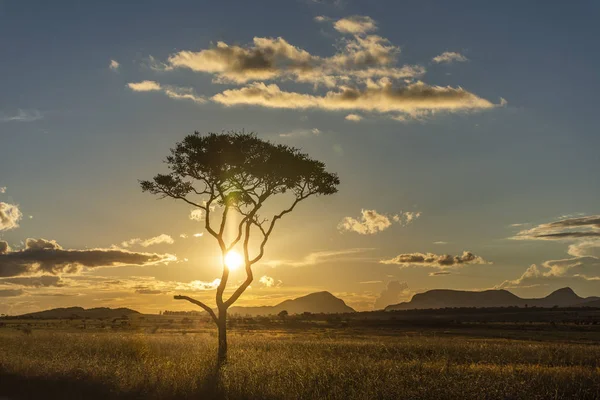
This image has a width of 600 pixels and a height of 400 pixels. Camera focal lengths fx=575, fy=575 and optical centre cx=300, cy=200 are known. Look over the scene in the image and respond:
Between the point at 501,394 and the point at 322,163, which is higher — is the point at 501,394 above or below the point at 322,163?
below

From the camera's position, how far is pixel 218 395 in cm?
1700

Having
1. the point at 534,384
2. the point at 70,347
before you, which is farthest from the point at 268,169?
the point at 534,384

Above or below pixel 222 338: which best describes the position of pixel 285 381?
below

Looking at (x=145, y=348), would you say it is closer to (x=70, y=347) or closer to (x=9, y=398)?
(x=70, y=347)

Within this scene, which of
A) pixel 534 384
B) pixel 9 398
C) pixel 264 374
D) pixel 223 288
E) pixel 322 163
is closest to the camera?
pixel 534 384

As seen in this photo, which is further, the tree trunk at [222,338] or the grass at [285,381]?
the tree trunk at [222,338]

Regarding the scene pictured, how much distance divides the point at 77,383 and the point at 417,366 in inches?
466

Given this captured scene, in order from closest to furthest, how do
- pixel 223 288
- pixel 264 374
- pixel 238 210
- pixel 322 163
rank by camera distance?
pixel 264 374, pixel 223 288, pixel 238 210, pixel 322 163

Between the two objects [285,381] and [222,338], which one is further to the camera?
[222,338]

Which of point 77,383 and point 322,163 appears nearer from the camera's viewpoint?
point 77,383

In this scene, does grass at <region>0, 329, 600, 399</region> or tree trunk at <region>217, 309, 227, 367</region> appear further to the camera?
tree trunk at <region>217, 309, 227, 367</region>

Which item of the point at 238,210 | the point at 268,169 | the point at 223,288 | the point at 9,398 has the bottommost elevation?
the point at 9,398

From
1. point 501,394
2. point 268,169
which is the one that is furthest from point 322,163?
point 501,394

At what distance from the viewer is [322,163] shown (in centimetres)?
3550
